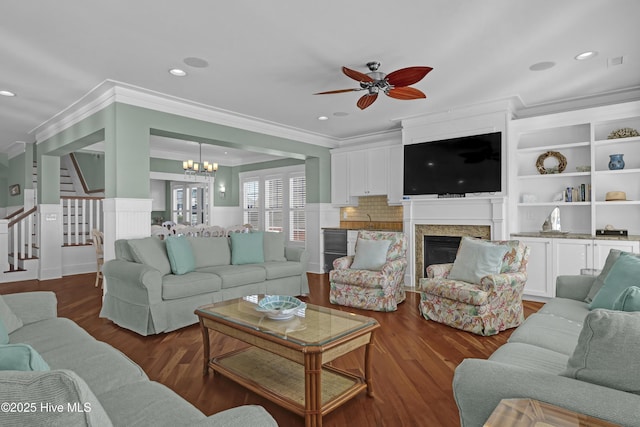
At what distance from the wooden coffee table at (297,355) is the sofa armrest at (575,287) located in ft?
5.82

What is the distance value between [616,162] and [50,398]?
5701mm

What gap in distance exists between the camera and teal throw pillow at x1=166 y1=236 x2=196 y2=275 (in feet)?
13.3

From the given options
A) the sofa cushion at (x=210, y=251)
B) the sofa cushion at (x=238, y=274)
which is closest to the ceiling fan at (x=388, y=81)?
the sofa cushion at (x=238, y=274)

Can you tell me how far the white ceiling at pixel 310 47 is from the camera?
2.69m

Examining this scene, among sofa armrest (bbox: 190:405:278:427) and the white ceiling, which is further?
the white ceiling

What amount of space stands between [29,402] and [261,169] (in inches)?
349

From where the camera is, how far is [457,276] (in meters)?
3.92

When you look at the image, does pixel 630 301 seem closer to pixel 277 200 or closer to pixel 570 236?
pixel 570 236

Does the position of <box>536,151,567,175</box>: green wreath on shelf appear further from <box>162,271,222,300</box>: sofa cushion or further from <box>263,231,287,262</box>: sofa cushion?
<box>162,271,222,300</box>: sofa cushion

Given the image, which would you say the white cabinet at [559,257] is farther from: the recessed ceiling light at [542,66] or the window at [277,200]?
the window at [277,200]

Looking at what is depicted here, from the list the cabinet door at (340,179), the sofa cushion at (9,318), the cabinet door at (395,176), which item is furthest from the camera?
the cabinet door at (340,179)

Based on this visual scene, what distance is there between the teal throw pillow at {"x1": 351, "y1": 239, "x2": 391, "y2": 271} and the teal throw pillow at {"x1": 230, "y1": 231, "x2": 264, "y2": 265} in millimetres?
1291

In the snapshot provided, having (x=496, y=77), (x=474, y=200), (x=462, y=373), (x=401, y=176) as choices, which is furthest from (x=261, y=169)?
(x=462, y=373)

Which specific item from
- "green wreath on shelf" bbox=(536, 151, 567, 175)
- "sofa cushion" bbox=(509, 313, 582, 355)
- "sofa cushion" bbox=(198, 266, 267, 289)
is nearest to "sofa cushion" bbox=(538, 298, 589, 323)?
"sofa cushion" bbox=(509, 313, 582, 355)
